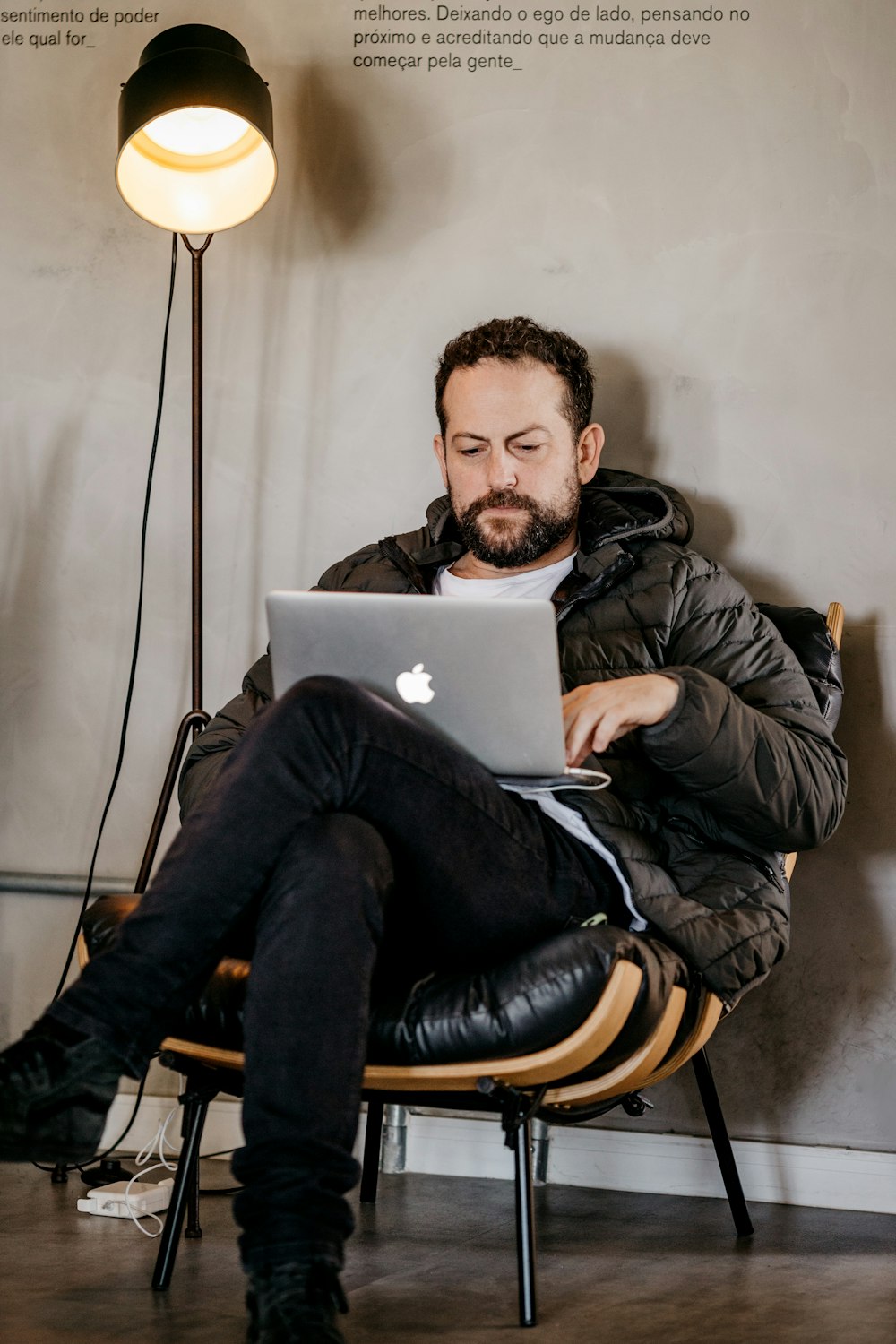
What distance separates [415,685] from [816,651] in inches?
33.6

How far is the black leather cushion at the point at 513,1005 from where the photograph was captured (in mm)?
1497

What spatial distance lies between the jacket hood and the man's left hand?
1.64 ft

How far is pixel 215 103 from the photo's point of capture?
2225 millimetres

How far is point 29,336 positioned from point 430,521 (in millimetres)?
989

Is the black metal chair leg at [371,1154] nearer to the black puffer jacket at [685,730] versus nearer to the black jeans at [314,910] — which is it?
the black puffer jacket at [685,730]

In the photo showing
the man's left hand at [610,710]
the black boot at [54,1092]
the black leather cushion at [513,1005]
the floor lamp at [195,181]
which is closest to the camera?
the black boot at [54,1092]

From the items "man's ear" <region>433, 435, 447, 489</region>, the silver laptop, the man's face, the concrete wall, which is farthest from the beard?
the silver laptop

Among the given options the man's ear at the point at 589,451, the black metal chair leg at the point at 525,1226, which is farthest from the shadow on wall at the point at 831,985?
the black metal chair leg at the point at 525,1226

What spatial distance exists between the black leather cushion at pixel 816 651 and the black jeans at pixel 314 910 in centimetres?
70

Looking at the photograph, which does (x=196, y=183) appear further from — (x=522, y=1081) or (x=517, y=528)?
(x=522, y=1081)

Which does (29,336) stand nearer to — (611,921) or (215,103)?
(215,103)

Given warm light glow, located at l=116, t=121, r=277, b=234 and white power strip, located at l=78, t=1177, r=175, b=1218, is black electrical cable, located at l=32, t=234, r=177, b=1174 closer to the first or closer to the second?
warm light glow, located at l=116, t=121, r=277, b=234

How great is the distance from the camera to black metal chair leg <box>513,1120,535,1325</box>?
1.55 metres

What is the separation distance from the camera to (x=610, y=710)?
5.51ft
